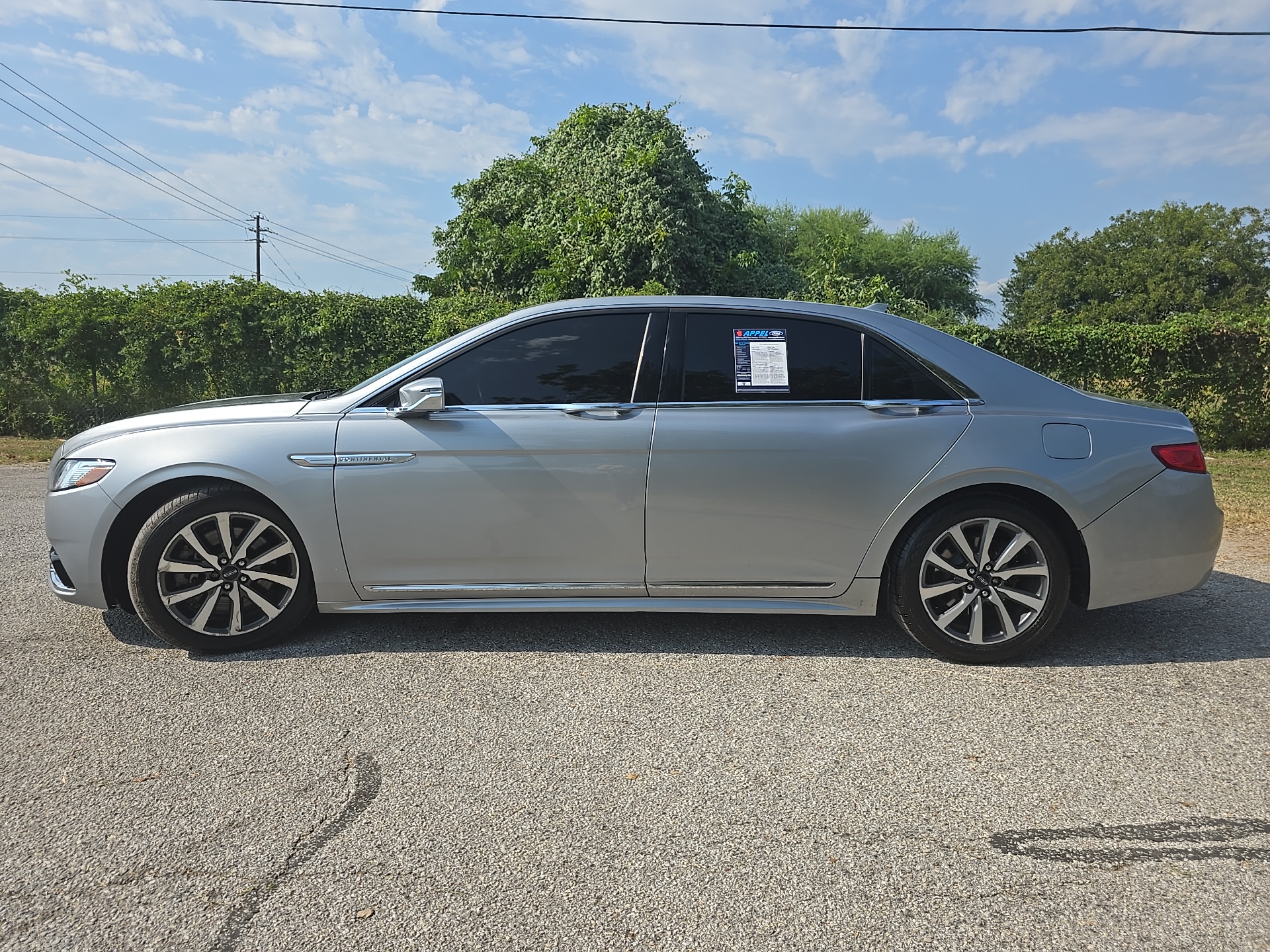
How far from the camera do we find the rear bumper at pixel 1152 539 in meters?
3.96

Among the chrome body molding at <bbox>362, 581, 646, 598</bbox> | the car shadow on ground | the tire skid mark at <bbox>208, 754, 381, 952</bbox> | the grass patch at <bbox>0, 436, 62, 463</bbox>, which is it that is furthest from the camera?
the grass patch at <bbox>0, 436, 62, 463</bbox>

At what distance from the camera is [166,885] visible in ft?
7.55

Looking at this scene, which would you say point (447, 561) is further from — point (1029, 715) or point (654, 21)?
point (654, 21)

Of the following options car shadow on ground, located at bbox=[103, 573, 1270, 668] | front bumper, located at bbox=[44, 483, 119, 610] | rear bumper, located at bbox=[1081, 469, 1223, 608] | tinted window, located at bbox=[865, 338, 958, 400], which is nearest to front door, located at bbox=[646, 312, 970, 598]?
tinted window, located at bbox=[865, 338, 958, 400]

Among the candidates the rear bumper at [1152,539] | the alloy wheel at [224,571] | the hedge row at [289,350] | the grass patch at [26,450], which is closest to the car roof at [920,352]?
the rear bumper at [1152,539]

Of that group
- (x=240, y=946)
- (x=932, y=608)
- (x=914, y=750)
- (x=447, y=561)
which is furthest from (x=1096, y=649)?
(x=240, y=946)

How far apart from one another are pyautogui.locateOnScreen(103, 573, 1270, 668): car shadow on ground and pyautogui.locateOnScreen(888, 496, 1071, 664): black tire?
20 centimetres

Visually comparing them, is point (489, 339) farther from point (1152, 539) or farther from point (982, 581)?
point (1152, 539)

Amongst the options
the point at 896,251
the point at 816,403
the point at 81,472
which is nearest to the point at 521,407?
the point at 816,403

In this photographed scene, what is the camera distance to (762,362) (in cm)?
410

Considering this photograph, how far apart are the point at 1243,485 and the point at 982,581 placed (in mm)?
7617

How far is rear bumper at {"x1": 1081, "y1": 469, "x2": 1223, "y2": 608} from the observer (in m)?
3.96

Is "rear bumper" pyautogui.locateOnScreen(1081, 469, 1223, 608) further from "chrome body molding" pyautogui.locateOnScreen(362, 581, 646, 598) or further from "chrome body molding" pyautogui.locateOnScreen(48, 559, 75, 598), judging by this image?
"chrome body molding" pyautogui.locateOnScreen(48, 559, 75, 598)

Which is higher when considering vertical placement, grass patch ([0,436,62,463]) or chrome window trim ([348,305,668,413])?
chrome window trim ([348,305,668,413])
